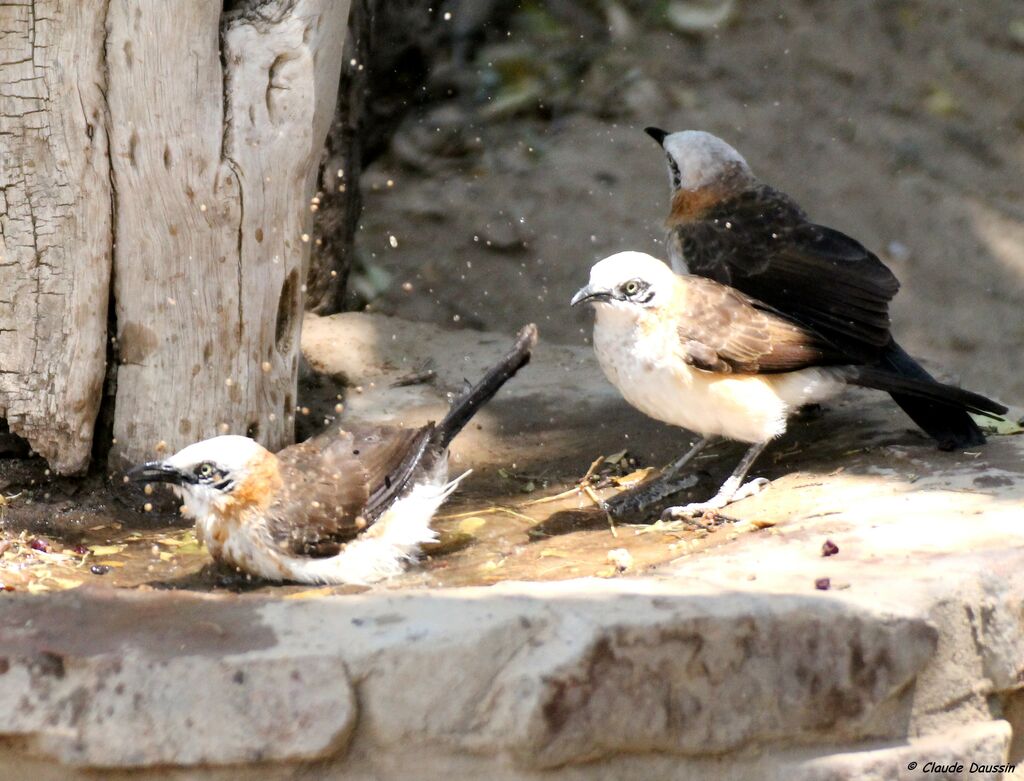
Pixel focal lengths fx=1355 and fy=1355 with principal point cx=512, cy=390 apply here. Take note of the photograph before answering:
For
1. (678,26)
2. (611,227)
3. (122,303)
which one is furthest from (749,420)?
(678,26)

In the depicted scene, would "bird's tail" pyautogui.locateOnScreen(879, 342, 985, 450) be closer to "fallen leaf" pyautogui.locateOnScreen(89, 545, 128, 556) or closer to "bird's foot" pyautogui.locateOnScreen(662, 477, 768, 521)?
"bird's foot" pyautogui.locateOnScreen(662, 477, 768, 521)

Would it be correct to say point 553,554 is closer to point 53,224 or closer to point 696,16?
point 53,224

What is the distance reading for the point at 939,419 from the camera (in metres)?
6.04

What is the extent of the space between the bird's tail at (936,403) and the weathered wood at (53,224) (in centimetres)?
335

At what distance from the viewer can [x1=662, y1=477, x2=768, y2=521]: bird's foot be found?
18.7 feet

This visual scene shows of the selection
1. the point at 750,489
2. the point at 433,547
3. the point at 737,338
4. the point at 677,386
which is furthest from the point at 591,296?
the point at 433,547

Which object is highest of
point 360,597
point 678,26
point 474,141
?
point 678,26

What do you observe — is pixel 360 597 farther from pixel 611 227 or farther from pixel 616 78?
pixel 616 78

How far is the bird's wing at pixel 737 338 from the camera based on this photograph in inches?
228

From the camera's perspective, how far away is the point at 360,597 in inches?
155

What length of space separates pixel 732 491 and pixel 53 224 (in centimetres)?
308

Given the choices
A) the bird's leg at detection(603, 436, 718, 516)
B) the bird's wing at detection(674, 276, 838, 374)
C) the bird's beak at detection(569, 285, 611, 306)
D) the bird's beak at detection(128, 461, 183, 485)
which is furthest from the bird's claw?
the bird's beak at detection(128, 461, 183, 485)

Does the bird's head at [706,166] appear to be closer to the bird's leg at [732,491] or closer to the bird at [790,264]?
the bird at [790,264]

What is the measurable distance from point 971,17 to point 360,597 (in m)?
8.34
